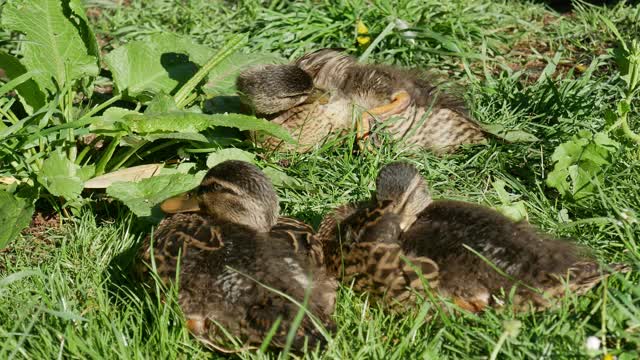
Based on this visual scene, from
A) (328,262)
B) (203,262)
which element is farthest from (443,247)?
(203,262)

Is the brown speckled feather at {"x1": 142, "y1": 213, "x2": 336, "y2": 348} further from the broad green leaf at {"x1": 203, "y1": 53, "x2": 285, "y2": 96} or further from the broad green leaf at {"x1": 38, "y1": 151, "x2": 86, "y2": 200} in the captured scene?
the broad green leaf at {"x1": 203, "y1": 53, "x2": 285, "y2": 96}

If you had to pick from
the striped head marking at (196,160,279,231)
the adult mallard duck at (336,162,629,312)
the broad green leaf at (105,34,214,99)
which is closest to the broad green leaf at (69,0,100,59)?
the broad green leaf at (105,34,214,99)

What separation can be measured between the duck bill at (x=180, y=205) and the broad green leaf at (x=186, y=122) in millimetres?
667

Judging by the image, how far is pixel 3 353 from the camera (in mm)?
3809

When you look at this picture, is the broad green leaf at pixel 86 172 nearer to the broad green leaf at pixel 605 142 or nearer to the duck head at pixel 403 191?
the duck head at pixel 403 191

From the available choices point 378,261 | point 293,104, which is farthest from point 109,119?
point 378,261

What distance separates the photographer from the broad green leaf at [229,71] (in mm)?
6273

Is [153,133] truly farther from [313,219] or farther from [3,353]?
[3,353]

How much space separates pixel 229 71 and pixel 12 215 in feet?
6.74

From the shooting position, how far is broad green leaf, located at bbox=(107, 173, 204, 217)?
16.4ft

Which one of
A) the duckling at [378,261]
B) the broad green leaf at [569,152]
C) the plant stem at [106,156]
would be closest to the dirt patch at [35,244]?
the plant stem at [106,156]

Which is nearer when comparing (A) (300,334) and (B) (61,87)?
(A) (300,334)

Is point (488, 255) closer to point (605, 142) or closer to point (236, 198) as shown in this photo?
point (236, 198)

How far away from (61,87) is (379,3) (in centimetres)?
259
